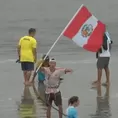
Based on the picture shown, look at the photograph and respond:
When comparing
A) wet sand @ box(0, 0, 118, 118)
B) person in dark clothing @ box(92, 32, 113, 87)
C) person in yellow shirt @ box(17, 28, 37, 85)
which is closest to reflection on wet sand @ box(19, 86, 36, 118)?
wet sand @ box(0, 0, 118, 118)

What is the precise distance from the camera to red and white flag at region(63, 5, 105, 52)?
13.5 metres

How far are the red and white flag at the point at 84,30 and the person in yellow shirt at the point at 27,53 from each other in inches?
144

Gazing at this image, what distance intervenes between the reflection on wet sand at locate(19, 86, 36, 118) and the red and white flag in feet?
5.89

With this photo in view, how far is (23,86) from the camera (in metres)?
17.0

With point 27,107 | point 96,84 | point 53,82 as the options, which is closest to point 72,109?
point 53,82

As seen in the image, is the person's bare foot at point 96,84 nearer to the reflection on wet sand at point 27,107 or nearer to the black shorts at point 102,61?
the black shorts at point 102,61

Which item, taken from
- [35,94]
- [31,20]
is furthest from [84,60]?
[31,20]

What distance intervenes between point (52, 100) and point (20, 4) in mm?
17972

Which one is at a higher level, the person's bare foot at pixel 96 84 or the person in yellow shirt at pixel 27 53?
the person in yellow shirt at pixel 27 53

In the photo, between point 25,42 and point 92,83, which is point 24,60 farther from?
point 92,83

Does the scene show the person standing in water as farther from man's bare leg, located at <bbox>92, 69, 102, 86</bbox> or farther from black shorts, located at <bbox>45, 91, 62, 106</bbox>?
man's bare leg, located at <bbox>92, 69, 102, 86</bbox>

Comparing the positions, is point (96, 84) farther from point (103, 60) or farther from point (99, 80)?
point (103, 60)

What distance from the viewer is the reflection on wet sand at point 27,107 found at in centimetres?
1408

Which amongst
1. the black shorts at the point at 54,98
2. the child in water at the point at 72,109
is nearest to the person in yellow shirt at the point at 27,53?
the black shorts at the point at 54,98
